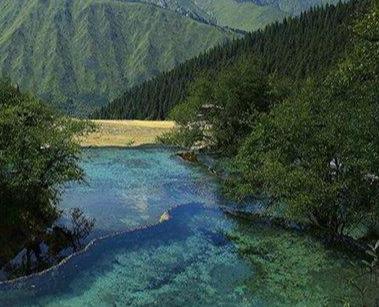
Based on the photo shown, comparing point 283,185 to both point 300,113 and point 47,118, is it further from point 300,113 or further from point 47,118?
point 47,118

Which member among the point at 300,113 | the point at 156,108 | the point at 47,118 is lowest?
the point at 156,108

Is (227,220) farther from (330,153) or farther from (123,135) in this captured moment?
(123,135)

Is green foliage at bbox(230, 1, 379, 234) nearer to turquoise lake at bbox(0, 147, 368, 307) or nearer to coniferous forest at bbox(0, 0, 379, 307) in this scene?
coniferous forest at bbox(0, 0, 379, 307)

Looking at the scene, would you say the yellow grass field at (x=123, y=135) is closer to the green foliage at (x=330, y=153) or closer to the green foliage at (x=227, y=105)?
the green foliage at (x=227, y=105)

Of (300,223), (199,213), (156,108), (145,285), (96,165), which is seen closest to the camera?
(145,285)

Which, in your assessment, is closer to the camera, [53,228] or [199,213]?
[53,228]

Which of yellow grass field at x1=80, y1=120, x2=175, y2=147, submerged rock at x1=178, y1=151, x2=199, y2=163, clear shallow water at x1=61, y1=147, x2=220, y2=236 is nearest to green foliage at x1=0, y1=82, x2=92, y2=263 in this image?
clear shallow water at x1=61, y1=147, x2=220, y2=236

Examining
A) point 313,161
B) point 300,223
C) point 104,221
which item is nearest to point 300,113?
point 313,161
